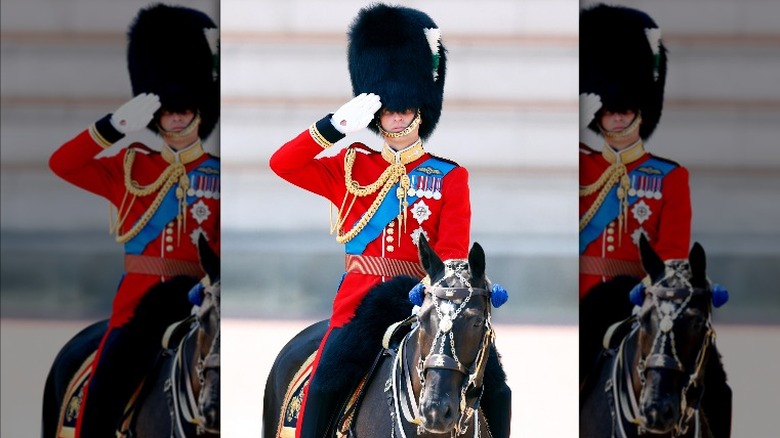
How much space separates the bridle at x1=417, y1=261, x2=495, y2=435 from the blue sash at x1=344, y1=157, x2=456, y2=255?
65cm

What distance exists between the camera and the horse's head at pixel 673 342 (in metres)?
4.61

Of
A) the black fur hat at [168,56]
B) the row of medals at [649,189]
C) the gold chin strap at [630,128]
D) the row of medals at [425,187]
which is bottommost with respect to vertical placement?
the row of medals at [425,187]

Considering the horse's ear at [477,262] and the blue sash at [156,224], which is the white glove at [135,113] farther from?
the horse's ear at [477,262]

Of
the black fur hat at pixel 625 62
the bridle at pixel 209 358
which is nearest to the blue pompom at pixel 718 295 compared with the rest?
the black fur hat at pixel 625 62

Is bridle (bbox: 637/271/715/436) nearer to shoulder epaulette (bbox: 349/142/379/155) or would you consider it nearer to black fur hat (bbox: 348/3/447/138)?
black fur hat (bbox: 348/3/447/138)

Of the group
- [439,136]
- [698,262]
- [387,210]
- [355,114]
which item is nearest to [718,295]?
[698,262]

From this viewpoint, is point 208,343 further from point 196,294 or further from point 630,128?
point 630,128

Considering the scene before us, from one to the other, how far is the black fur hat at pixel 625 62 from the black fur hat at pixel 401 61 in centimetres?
79

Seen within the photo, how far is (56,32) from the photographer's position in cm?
493

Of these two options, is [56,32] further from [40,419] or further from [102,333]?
[40,419]

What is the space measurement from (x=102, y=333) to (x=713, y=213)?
8.75 ft

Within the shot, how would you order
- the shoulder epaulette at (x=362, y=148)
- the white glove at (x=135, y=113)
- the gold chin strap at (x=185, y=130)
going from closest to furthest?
the shoulder epaulette at (x=362, y=148)
the white glove at (x=135, y=113)
the gold chin strap at (x=185, y=130)

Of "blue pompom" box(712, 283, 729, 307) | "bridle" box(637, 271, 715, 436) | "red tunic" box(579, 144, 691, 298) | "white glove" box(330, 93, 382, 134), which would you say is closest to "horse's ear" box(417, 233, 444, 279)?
"white glove" box(330, 93, 382, 134)

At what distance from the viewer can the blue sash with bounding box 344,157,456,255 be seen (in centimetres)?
434
